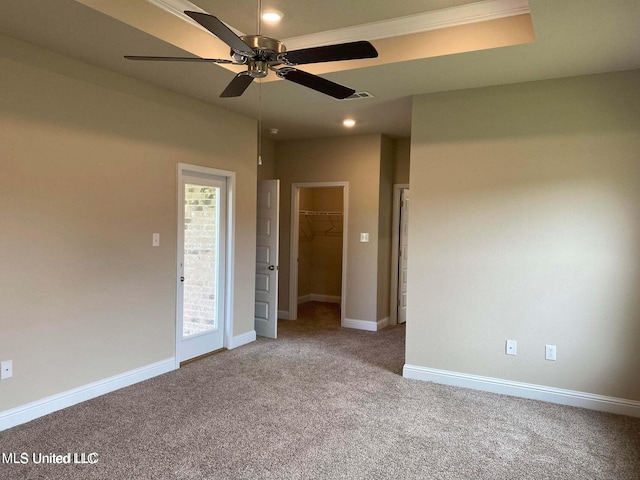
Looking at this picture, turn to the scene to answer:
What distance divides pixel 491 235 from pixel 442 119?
3.71 ft

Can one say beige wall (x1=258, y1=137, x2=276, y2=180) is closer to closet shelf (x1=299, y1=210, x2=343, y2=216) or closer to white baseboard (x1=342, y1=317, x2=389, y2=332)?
closet shelf (x1=299, y1=210, x2=343, y2=216)

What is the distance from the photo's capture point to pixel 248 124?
204 inches

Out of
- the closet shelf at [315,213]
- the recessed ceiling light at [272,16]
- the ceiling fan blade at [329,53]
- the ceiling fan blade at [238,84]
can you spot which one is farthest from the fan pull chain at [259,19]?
the closet shelf at [315,213]

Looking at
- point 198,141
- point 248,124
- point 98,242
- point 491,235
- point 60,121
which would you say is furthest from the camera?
point 248,124

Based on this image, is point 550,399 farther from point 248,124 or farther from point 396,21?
point 248,124

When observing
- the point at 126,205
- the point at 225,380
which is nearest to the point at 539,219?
the point at 225,380

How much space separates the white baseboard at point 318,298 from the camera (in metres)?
8.03

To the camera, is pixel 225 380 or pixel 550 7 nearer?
pixel 550 7

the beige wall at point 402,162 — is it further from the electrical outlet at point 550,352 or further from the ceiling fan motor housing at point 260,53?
the ceiling fan motor housing at point 260,53

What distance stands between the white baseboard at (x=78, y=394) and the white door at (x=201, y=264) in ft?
1.12

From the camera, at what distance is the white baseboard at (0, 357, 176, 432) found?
306cm

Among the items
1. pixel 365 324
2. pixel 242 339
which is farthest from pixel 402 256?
pixel 242 339

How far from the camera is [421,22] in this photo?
323 cm

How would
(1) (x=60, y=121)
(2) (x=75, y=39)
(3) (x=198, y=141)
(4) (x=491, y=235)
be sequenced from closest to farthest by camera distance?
(2) (x=75, y=39), (1) (x=60, y=121), (4) (x=491, y=235), (3) (x=198, y=141)
